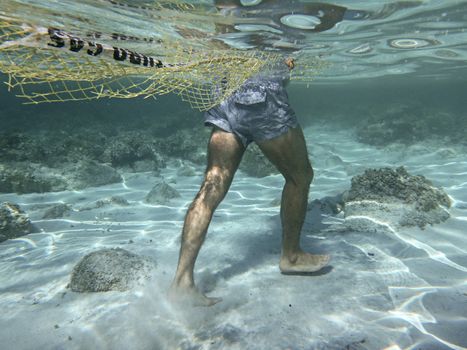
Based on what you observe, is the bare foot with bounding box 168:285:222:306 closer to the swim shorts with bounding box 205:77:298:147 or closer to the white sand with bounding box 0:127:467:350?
the white sand with bounding box 0:127:467:350

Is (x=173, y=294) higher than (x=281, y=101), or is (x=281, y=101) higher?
(x=281, y=101)

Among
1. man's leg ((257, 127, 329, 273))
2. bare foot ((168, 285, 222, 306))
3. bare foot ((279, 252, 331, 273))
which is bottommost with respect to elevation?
bare foot ((168, 285, 222, 306))

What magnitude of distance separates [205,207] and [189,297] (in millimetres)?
1058

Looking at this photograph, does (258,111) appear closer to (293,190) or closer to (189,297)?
(293,190)

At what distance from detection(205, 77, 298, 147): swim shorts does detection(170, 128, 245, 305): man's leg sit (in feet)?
0.60

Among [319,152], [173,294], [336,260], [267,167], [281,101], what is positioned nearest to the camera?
[173,294]

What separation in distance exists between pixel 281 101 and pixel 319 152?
1134 cm

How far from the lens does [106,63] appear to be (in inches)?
95.0

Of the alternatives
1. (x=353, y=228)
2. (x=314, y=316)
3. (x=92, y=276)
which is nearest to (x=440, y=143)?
(x=353, y=228)

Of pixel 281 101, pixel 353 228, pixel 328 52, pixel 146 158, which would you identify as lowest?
pixel 146 158

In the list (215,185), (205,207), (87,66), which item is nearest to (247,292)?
(205,207)

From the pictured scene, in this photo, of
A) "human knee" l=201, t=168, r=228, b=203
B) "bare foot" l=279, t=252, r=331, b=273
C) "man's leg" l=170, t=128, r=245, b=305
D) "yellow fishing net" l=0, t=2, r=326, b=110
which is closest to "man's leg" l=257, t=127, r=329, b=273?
"bare foot" l=279, t=252, r=331, b=273

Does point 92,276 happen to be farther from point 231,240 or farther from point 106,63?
point 106,63

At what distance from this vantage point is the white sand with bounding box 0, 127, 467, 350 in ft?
9.55
